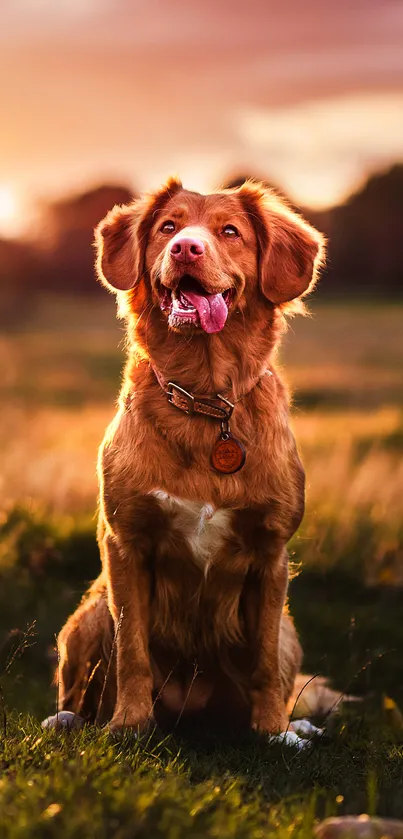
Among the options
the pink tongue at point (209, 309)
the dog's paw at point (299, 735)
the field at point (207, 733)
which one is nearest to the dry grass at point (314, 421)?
the field at point (207, 733)

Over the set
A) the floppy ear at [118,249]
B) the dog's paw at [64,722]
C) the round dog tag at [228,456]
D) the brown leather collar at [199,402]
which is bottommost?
the dog's paw at [64,722]

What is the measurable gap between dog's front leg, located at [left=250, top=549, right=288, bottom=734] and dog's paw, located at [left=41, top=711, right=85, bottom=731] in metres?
0.75

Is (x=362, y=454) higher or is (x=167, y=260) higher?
(x=167, y=260)

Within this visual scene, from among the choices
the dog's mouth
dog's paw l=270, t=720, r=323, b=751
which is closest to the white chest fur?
the dog's mouth

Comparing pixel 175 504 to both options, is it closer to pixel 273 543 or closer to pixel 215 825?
pixel 273 543

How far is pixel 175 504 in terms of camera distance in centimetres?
391

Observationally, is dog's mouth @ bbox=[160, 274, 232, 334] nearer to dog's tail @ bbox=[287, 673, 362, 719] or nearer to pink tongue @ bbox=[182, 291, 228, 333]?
pink tongue @ bbox=[182, 291, 228, 333]

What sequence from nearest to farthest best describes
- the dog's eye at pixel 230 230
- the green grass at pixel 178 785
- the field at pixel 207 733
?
the green grass at pixel 178 785 → the field at pixel 207 733 → the dog's eye at pixel 230 230

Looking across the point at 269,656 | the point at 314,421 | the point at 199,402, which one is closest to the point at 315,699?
the point at 269,656

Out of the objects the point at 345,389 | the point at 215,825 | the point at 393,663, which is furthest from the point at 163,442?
the point at 345,389

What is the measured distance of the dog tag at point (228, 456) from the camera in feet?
13.0

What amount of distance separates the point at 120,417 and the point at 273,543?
0.82 meters

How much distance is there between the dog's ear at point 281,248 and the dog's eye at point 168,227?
0.36 m

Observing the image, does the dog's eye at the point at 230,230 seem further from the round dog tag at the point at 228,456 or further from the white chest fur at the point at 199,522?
the white chest fur at the point at 199,522
